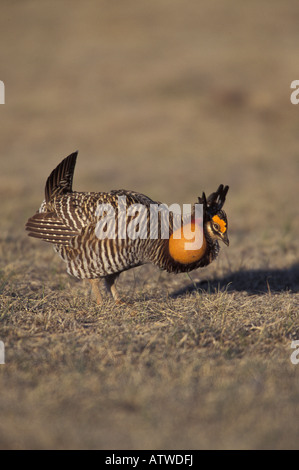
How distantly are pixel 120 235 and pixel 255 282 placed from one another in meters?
2.09

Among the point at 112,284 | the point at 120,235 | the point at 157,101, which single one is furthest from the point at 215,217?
the point at 157,101

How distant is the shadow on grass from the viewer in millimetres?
6266

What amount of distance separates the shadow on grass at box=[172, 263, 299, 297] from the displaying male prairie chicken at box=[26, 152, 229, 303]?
2.97 feet

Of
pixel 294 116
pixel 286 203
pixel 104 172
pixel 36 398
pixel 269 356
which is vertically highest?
pixel 294 116

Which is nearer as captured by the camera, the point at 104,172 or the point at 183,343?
the point at 183,343

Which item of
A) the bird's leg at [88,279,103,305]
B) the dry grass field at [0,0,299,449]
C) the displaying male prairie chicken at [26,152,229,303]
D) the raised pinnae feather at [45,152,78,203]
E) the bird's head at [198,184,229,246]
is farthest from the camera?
the raised pinnae feather at [45,152,78,203]

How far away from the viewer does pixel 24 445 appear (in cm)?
312

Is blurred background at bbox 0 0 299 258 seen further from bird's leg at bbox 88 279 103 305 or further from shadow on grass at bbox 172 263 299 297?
bird's leg at bbox 88 279 103 305

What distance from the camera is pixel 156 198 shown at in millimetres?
10633

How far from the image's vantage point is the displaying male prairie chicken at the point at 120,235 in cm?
505

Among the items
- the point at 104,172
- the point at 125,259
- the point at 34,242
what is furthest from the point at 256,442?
the point at 104,172

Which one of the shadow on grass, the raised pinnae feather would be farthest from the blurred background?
the raised pinnae feather

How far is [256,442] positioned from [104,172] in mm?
10051

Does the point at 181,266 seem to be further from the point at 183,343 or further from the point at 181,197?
the point at 181,197
